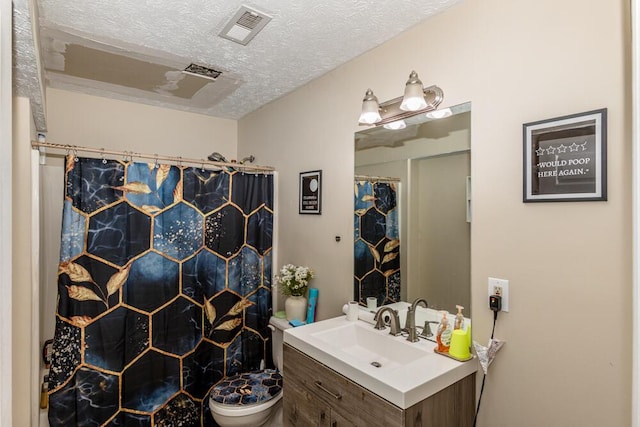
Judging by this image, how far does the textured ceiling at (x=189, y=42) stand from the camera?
1543 mm

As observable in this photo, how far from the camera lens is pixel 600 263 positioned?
114 cm

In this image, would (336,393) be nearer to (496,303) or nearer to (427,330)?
(427,330)

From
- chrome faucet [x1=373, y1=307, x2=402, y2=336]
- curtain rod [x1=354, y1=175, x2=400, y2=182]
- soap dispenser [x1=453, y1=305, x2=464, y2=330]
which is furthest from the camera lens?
curtain rod [x1=354, y1=175, x2=400, y2=182]

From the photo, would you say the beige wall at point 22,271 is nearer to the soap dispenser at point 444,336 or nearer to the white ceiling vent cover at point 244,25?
the white ceiling vent cover at point 244,25

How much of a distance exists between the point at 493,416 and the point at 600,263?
753 millimetres

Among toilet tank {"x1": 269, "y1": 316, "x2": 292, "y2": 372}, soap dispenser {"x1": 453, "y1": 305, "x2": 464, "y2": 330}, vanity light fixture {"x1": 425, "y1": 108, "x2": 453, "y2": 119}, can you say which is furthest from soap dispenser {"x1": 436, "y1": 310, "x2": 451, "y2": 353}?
toilet tank {"x1": 269, "y1": 316, "x2": 292, "y2": 372}

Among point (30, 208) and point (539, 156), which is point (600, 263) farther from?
point (30, 208)

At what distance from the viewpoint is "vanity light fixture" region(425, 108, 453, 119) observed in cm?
160

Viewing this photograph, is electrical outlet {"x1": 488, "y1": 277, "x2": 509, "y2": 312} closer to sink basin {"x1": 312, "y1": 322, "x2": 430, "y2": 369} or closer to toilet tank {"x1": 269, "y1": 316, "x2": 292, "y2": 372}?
sink basin {"x1": 312, "y1": 322, "x2": 430, "y2": 369}

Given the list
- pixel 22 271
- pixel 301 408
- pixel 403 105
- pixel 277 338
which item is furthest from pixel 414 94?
pixel 22 271

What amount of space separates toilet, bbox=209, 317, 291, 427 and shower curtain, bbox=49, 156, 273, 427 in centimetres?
33

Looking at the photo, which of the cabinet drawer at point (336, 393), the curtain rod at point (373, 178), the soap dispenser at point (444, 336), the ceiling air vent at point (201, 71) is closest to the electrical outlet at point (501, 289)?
the soap dispenser at point (444, 336)

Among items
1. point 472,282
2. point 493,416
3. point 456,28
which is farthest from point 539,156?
point 493,416

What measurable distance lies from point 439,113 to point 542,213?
0.65 meters
